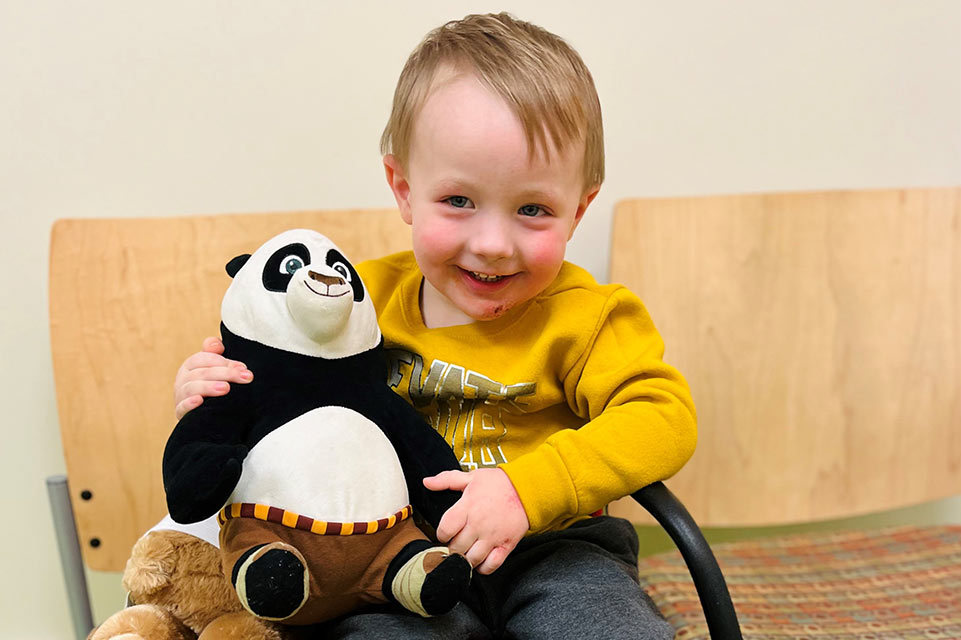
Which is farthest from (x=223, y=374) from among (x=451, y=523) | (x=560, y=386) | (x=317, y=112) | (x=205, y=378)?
(x=317, y=112)

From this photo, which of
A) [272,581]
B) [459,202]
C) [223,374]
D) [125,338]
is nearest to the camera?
[272,581]

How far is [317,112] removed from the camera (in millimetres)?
1159

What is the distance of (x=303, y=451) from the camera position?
631 mm

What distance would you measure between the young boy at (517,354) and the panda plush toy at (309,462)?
3 cm

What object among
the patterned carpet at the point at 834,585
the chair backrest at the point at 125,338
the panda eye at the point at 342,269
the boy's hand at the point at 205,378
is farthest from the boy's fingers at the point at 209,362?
the patterned carpet at the point at 834,585

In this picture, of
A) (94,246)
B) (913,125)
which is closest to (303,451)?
(94,246)

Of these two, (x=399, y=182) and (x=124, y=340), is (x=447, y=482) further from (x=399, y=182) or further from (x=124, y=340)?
(x=124, y=340)

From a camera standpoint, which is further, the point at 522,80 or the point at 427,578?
the point at 522,80

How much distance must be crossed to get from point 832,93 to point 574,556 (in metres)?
0.94

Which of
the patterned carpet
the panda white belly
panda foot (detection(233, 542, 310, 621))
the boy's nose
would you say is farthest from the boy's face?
the patterned carpet

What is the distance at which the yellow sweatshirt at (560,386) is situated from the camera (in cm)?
76

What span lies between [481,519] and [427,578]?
10 cm

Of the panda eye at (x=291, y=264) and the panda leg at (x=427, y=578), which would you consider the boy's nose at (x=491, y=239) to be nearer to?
the panda eye at (x=291, y=264)

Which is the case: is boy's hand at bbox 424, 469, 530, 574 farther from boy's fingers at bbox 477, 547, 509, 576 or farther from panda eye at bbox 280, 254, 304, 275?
panda eye at bbox 280, 254, 304, 275
